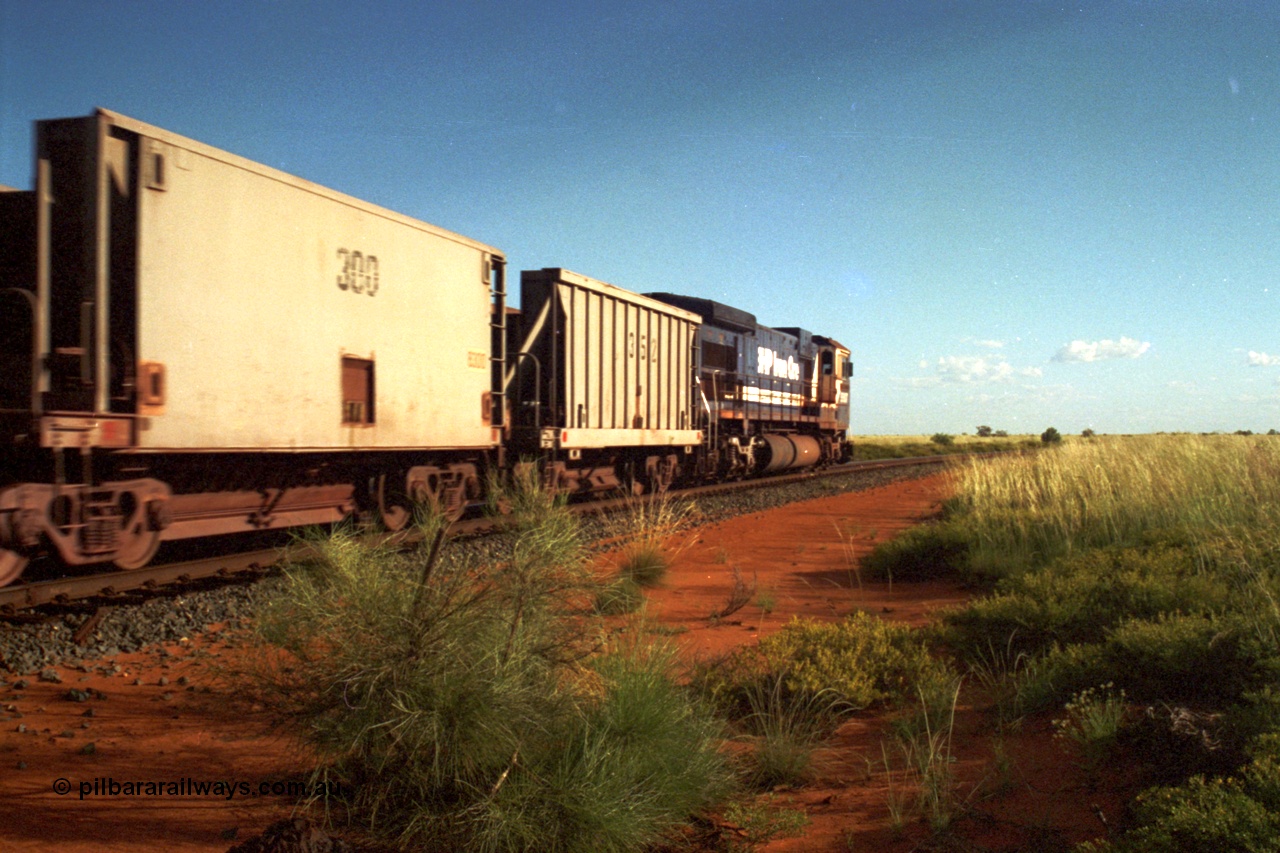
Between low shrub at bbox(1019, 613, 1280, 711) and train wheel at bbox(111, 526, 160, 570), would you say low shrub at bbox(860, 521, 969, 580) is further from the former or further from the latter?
train wheel at bbox(111, 526, 160, 570)

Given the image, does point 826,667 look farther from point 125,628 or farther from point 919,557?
point 919,557

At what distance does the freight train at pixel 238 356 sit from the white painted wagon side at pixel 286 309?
21 mm

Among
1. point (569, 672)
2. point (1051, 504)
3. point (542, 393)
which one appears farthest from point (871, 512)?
point (569, 672)

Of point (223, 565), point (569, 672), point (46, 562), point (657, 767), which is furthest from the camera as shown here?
point (46, 562)

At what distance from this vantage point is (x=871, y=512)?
16.7 m

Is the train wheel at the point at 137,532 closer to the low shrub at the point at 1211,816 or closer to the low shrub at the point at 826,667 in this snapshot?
the low shrub at the point at 826,667

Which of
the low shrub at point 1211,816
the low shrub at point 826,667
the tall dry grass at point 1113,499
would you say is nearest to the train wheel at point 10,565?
the low shrub at point 826,667

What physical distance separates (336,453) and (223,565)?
1.81 m

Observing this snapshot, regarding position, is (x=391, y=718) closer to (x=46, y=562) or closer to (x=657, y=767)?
(x=657, y=767)

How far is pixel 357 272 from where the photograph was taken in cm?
933

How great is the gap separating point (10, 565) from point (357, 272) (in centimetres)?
412

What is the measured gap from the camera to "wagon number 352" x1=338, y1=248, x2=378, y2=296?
9.12 meters

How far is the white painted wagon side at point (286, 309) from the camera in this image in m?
7.21

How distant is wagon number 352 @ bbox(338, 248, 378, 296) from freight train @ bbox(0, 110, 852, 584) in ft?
0.07
